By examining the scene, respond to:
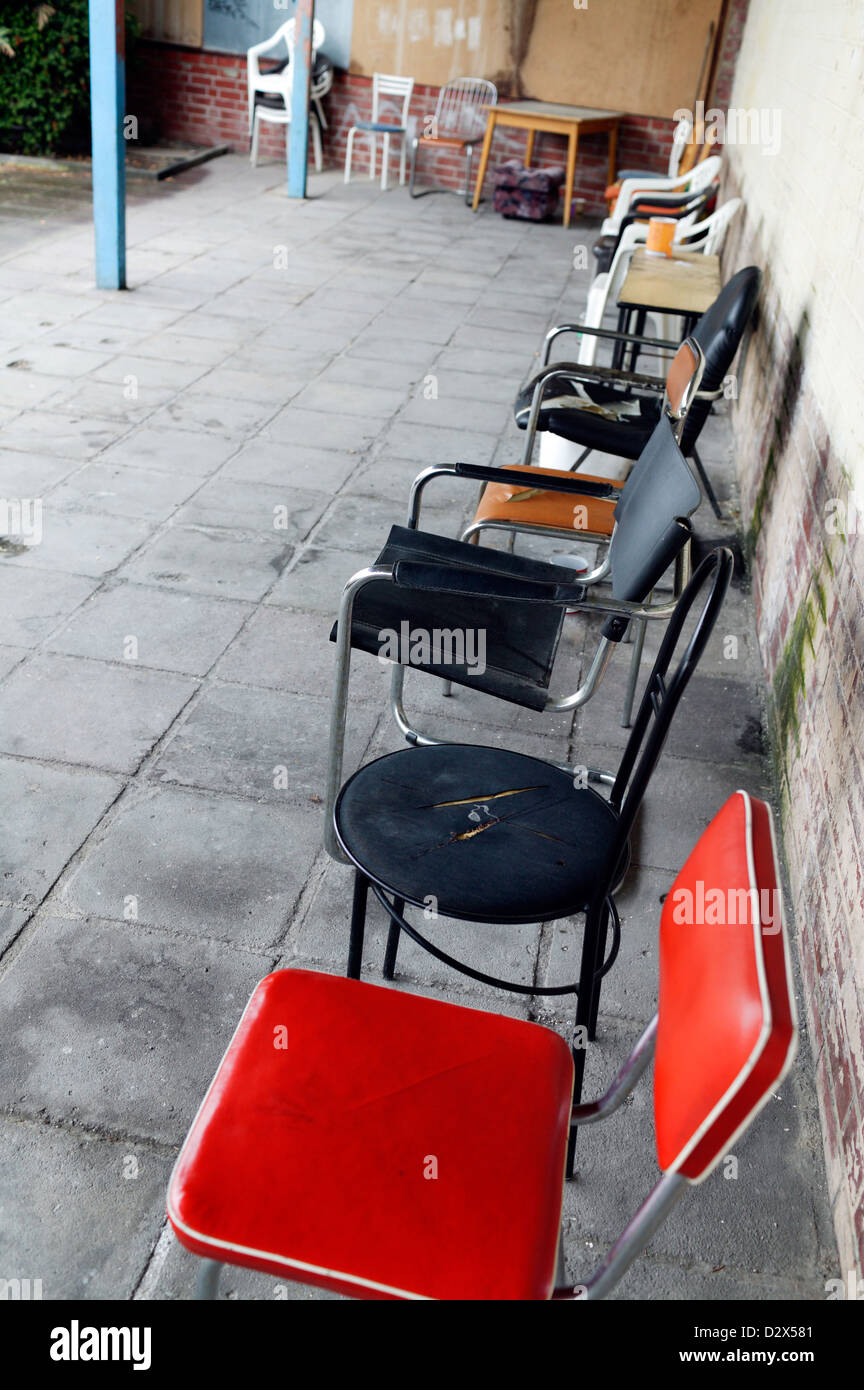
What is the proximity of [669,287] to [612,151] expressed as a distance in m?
6.22

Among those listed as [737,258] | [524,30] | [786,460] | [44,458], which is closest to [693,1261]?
[786,460]

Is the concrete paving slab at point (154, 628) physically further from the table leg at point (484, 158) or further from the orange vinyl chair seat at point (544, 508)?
the table leg at point (484, 158)

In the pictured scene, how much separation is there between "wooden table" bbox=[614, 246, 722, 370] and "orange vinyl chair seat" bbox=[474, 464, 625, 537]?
129 centimetres

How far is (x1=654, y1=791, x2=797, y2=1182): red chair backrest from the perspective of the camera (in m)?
0.90

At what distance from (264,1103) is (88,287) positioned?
5754mm

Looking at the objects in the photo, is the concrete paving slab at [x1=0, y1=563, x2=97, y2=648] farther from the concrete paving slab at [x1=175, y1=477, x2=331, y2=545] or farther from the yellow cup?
the yellow cup

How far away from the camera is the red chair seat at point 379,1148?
1077mm

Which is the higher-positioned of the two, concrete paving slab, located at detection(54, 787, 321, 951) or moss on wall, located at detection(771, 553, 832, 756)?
moss on wall, located at detection(771, 553, 832, 756)

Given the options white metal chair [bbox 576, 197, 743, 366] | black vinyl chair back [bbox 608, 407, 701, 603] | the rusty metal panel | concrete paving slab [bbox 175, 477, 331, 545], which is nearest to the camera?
black vinyl chair back [bbox 608, 407, 701, 603]

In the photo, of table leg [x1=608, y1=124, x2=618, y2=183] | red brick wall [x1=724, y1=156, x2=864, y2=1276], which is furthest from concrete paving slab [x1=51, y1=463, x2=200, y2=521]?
table leg [x1=608, y1=124, x2=618, y2=183]

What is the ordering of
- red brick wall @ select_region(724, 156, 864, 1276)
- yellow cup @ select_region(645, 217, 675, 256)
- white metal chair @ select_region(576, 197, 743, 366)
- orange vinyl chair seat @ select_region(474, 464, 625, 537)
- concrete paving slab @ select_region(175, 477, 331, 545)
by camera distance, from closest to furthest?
red brick wall @ select_region(724, 156, 864, 1276), orange vinyl chair seat @ select_region(474, 464, 625, 537), concrete paving slab @ select_region(175, 477, 331, 545), white metal chair @ select_region(576, 197, 743, 366), yellow cup @ select_region(645, 217, 675, 256)

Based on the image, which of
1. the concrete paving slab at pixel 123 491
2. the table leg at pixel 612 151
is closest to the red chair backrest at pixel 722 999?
the concrete paving slab at pixel 123 491

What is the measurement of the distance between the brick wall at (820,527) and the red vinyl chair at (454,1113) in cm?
61

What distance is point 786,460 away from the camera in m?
3.28
